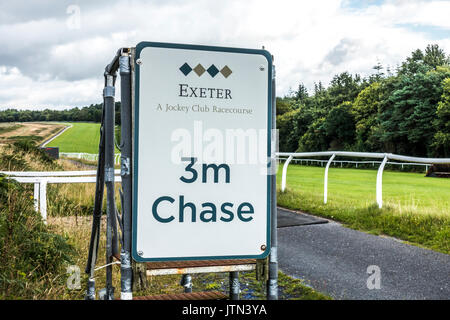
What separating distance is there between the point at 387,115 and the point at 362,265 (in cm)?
4784

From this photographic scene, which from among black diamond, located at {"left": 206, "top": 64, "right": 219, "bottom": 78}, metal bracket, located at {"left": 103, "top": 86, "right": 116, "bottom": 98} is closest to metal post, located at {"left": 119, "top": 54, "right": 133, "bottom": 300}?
black diamond, located at {"left": 206, "top": 64, "right": 219, "bottom": 78}

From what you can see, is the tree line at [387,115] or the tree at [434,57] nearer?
the tree line at [387,115]

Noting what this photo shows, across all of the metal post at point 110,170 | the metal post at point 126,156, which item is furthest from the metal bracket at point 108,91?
the metal post at point 126,156

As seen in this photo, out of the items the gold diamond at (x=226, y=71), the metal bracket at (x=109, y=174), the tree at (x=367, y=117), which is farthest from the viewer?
the tree at (x=367, y=117)

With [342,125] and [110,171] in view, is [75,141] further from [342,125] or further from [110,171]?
[110,171]

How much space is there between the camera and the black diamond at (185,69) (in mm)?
2756

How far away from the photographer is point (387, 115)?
50.7 m

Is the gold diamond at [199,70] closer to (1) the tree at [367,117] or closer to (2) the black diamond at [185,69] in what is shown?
(2) the black diamond at [185,69]

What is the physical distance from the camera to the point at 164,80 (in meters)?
2.73

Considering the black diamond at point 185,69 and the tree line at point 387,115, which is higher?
the tree line at point 387,115

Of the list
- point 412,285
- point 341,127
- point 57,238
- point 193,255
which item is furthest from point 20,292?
point 341,127

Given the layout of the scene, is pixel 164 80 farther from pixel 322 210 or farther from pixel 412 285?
pixel 322 210

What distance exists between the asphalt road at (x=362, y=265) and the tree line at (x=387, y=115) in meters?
38.7

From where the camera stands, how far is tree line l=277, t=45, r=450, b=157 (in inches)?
1783
